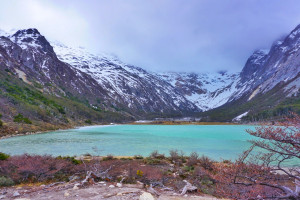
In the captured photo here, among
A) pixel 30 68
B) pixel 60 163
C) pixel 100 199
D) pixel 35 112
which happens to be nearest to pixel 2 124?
pixel 35 112

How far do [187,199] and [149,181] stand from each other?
4141 mm

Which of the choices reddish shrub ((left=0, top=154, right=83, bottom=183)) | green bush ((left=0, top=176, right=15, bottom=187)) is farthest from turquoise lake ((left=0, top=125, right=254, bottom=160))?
green bush ((left=0, top=176, right=15, bottom=187))

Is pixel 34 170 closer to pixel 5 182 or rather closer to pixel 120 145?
pixel 5 182

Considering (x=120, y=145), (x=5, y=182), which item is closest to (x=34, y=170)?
(x=5, y=182)

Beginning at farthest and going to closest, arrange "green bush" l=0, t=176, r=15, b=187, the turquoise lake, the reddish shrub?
the turquoise lake
the reddish shrub
"green bush" l=0, t=176, r=15, b=187

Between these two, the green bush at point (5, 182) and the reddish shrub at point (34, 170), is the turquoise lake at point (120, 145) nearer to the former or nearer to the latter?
the reddish shrub at point (34, 170)

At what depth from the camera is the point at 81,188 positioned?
38.3 feet

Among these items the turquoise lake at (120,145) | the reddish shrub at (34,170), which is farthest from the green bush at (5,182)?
the turquoise lake at (120,145)

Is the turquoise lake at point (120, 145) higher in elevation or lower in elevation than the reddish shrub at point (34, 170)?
lower

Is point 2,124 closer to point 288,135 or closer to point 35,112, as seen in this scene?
point 35,112

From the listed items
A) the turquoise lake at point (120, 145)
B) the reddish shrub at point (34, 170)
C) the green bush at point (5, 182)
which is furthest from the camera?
Answer: the turquoise lake at point (120, 145)

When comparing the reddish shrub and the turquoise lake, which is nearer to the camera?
the reddish shrub

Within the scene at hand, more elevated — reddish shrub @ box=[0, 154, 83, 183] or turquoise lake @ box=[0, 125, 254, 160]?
reddish shrub @ box=[0, 154, 83, 183]

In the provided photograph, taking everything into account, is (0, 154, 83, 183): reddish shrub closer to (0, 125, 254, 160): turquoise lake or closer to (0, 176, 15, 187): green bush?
(0, 176, 15, 187): green bush
